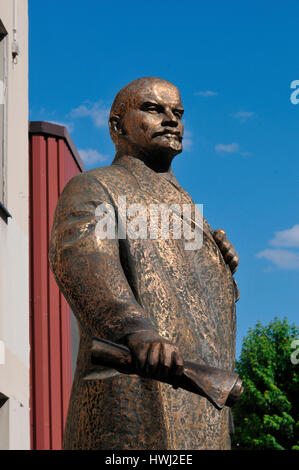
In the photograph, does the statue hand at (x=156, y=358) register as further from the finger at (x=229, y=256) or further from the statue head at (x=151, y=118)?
the statue head at (x=151, y=118)

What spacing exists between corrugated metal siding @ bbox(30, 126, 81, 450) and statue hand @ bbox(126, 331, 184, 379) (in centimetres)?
1028

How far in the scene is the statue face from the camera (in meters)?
4.35

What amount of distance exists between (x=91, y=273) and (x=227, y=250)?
0.91 m

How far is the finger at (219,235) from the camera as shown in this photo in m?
4.39

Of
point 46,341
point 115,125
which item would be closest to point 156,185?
point 115,125

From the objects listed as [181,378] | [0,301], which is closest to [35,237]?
[0,301]

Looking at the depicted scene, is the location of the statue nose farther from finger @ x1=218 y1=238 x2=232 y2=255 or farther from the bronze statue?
finger @ x1=218 y1=238 x2=232 y2=255

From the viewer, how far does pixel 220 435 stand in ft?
12.5

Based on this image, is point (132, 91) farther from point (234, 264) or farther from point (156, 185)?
point (234, 264)

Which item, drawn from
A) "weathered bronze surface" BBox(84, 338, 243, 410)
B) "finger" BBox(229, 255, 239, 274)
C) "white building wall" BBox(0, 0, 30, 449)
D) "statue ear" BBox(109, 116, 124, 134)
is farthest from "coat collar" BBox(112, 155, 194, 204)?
"white building wall" BBox(0, 0, 30, 449)

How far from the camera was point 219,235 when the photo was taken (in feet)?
14.5
